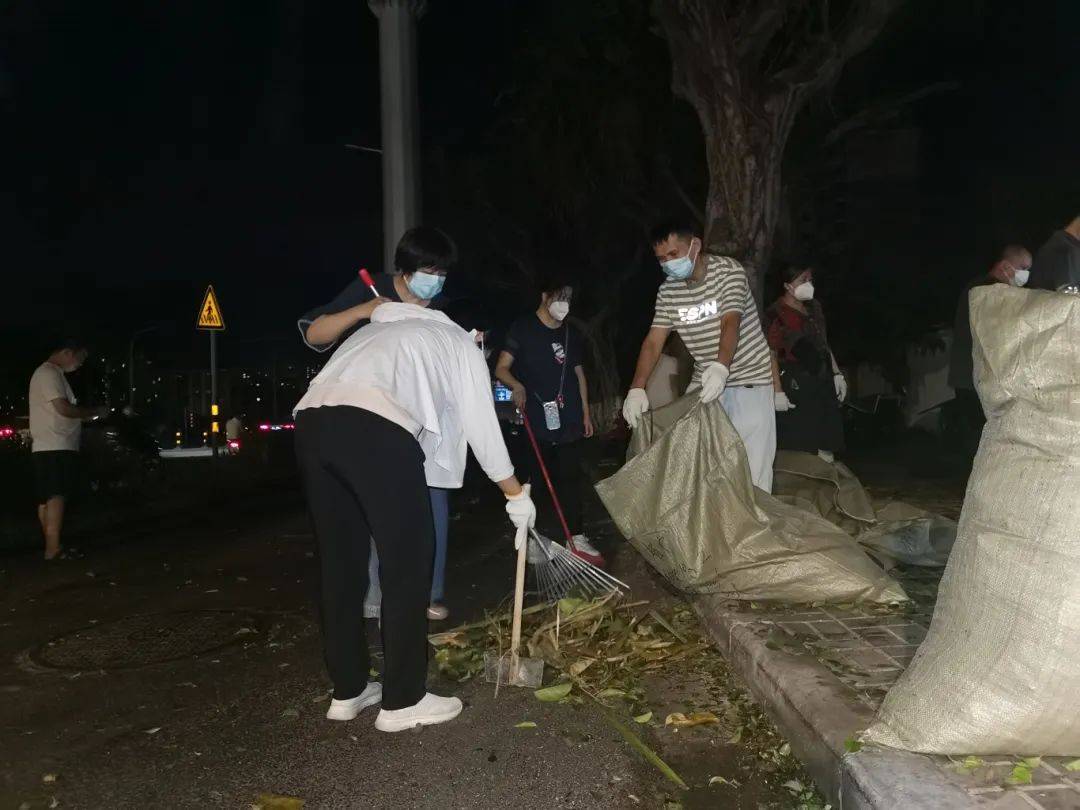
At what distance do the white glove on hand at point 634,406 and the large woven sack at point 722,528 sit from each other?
1.07ft

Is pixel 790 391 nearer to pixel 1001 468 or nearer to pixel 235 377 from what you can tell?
pixel 1001 468

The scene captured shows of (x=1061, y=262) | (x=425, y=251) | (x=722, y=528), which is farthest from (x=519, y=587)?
(x=1061, y=262)

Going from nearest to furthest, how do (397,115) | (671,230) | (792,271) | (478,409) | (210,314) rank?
(478,409), (671,230), (792,271), (397,115), (210,314)

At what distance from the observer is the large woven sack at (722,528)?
4484 mm

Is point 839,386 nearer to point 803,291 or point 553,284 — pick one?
point 803,291

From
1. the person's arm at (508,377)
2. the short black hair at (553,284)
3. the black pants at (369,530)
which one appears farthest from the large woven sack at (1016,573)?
the short black hair at (553,284)

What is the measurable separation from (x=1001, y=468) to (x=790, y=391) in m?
4.20

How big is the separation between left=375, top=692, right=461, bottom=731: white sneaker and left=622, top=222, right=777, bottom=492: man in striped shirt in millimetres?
2021

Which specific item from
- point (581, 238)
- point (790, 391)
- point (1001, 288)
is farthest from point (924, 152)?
point (1001, 288)

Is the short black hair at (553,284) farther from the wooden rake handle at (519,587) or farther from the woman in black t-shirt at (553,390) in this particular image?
the wooden rake handle at (519,587)

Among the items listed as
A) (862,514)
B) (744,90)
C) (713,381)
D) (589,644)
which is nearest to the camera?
(589,644)

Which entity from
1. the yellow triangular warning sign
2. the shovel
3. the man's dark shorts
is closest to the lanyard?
the shovel

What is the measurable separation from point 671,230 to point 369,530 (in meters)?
2.55

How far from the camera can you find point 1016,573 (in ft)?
8.40
